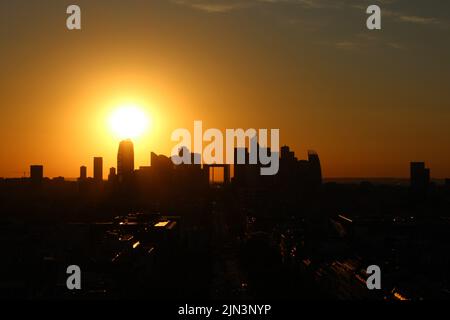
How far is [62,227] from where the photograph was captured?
77188 mm

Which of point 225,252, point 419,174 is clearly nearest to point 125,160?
point 419,174

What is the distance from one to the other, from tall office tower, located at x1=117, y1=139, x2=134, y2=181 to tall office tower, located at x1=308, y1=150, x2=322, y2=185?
39.1 metres

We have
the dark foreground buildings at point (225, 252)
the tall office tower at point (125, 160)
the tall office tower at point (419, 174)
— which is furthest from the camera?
the tall office tower at point (125, 160)

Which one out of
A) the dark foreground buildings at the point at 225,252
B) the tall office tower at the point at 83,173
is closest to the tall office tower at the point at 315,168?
the dark foreground buildings at the point at 225,252

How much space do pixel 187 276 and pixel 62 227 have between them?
28.4 meters

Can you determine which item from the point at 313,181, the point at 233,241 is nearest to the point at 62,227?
the point at 233,241

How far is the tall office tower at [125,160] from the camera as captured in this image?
151m

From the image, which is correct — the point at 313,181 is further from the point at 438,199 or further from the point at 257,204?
the point at 438,199

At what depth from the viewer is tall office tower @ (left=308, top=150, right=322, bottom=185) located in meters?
153

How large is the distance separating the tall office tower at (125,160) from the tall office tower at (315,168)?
39059 mm

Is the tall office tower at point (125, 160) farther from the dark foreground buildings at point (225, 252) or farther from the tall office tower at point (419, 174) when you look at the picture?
the tall office tower at point (419, 174)

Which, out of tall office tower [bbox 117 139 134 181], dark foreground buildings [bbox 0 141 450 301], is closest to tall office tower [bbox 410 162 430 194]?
dark foreground buildings [bbox 0 141 450 301]
